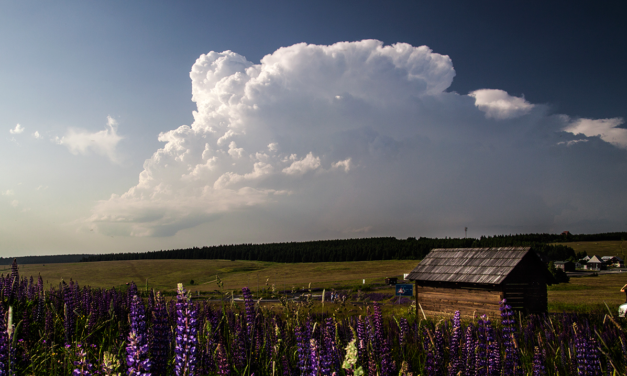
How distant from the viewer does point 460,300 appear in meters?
19.9

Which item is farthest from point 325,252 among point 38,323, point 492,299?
point 38,323

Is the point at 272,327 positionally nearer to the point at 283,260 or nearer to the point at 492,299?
the point at 492,299

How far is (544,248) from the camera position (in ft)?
443

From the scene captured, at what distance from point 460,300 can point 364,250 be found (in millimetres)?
132013

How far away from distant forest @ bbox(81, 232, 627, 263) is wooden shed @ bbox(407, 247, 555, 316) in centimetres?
12194

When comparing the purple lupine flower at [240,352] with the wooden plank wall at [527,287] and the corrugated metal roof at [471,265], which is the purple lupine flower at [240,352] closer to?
the corrugated metal roof at [471,265]

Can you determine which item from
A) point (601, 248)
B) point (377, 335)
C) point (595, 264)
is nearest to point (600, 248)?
point (601, 248)

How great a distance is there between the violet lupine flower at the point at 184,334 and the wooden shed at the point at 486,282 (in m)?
17.4

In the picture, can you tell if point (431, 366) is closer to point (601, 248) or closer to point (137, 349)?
point (137, 349)

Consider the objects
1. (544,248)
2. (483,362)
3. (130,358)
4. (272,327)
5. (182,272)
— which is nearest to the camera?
(130,358)

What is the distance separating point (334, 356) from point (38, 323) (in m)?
7.44

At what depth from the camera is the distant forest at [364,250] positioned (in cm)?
14344

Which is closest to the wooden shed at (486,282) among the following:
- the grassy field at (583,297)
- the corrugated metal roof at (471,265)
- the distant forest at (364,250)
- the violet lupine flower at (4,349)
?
the corrugated metal roof at (471,265)

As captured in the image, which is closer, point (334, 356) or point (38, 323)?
point (334, 356)
